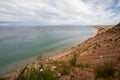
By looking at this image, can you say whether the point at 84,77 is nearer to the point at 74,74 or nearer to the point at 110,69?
the point at 74,74

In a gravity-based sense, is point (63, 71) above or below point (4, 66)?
above

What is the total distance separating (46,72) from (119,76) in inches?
98.9

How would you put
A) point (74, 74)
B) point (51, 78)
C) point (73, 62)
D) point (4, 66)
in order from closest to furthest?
point (51, 78)
point (74, 74)
point (73, 62)
point (4, 66)

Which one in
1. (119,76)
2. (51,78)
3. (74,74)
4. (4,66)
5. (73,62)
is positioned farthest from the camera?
(4,66)

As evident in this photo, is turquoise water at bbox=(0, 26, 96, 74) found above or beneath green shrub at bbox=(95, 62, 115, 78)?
beneath

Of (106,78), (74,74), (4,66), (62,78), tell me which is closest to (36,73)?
(62,78)

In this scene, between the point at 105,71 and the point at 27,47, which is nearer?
the point at 105,71

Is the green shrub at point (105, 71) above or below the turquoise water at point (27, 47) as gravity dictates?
above

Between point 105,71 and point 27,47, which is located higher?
point 105,71

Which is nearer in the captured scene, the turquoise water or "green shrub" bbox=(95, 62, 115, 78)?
"green shrub" bbox=(95, 62, 115, 78)

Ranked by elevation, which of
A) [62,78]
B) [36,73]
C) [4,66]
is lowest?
[4,66]

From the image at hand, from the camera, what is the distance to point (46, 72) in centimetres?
464

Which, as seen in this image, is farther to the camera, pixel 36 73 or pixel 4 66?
pixel 4 66

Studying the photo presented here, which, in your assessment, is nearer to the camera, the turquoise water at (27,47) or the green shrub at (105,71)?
the green shrub at (105,71)
